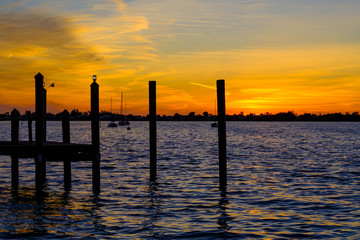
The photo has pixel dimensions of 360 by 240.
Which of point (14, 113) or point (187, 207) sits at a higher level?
point (14, 113)

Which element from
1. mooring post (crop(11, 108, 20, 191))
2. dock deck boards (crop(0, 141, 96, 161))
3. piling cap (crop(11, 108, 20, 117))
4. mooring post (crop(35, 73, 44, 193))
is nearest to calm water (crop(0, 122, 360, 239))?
mooring post (crop(11, 108, 20, 191))

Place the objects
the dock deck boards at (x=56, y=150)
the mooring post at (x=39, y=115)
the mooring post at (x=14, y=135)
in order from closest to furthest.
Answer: the mooring post at (x=39, y=115)
the dock deck boards at (x=56, y=150)
the mooring post at (x=14, y=135)

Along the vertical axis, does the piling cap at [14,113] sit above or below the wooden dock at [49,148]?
above

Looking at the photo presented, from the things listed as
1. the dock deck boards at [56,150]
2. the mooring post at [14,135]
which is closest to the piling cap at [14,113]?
the mooring post at [14,135]

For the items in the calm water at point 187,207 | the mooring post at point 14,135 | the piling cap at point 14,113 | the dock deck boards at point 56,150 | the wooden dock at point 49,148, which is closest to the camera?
the calm water at point 187,207

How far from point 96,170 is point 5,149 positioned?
3518 mm

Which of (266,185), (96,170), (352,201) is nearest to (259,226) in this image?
(352,201)

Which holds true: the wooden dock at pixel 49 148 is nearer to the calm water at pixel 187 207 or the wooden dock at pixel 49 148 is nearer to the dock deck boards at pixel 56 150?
the dock deck boards at pixel 56 150

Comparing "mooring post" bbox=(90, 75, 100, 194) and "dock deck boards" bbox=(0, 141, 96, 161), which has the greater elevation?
"mooring post" bbox=(90, 75, 100, 194)

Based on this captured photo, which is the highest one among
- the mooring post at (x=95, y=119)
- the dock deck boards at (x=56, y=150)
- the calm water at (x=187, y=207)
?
the mooring post at (x=95, y=119)

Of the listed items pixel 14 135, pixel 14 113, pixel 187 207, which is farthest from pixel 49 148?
pixel 187 207

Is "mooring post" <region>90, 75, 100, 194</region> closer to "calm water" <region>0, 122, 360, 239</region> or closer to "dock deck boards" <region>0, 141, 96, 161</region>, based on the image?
"dock deck boards" <region>0, 141, 96, 161</region>

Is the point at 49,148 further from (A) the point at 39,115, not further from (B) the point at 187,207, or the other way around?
(B) the point at 187,207

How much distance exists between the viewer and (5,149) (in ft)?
55.9
